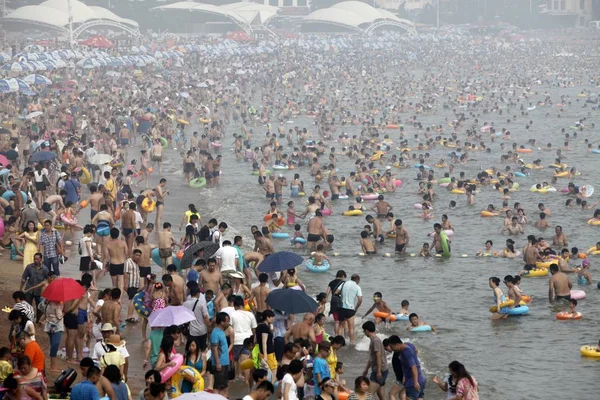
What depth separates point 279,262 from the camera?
48.1ft

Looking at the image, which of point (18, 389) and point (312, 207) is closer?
point (18, 389)

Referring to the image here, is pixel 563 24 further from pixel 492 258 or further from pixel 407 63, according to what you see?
pixel 492 258

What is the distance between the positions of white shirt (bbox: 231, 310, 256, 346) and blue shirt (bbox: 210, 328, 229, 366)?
59 cm

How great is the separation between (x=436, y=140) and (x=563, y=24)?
90.4 metres

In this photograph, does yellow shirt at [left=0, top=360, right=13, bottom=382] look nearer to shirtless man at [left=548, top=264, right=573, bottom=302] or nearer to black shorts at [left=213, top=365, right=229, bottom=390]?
black shorts at [left=213, top=365, right=229, bottom=390]

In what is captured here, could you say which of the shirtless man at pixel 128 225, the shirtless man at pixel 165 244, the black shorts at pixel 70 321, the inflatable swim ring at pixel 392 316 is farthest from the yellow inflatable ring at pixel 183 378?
the shirtless man at pixel 128 225

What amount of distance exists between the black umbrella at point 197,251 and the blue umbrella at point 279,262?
1152mm

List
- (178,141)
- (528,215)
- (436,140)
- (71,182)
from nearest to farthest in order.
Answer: (71,182) → (528,215) → (178,141) → (436,140)

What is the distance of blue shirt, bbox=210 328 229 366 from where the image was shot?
37.0ft

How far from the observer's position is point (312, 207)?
23859 mm

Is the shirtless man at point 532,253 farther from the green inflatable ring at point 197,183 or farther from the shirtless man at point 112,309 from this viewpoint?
the green inflatable ring at point 197,183

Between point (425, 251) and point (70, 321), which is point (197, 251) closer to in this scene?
point (70, 321)

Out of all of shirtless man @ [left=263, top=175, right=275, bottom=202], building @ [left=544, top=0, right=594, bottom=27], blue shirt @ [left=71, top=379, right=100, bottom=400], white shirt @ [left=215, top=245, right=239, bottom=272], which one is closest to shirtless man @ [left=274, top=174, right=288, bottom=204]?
shirtless man @ [left=263, top=175, right=275, bottom=202]

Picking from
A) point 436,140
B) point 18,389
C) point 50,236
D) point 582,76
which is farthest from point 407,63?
point 18,389
